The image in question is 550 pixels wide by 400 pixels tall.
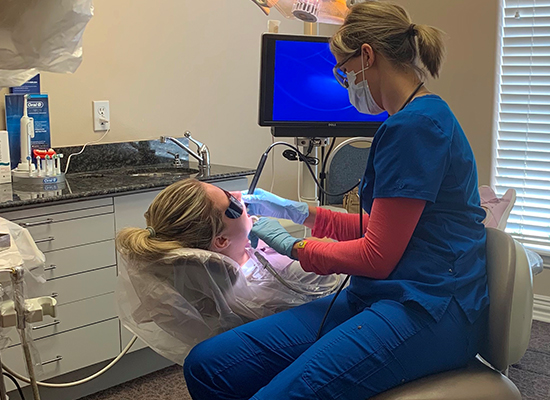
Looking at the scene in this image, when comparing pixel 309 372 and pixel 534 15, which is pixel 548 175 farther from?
pixel 309 372

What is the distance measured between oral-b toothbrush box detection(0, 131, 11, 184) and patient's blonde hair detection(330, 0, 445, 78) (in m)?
1.45

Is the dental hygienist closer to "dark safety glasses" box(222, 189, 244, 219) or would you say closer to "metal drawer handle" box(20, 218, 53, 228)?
"dark safety glasses" box(222, 189, 244, 219)

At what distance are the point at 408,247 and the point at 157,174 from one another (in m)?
1.63

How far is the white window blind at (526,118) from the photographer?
2.97 m

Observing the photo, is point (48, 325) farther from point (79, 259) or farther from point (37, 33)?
point (37, 33)

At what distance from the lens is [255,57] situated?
3225 millimetres

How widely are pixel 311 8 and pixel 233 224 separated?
1.05 meters

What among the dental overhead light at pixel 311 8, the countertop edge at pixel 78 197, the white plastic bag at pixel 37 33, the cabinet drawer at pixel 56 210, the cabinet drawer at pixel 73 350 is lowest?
the cabinet drawer at pixel 73 350

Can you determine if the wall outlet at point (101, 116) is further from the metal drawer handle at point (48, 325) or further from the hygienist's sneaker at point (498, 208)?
the hygienist's sneaker at point (498, 208)

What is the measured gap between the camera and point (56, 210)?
80.6 inches

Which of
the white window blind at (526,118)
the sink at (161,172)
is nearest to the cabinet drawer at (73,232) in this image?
the sink at (161,172)

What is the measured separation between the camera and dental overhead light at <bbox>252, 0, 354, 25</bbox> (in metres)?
2.17

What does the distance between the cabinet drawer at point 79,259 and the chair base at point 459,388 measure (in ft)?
4.30

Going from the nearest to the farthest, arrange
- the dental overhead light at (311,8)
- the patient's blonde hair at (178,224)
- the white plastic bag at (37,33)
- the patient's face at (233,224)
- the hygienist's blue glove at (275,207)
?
the white plastic bag at (37,33), the patient's blonde hair at (178,224), the patient's face at (233,224), the hygienist's blue glove at (275,207), the dental overhead light at (311,8)
